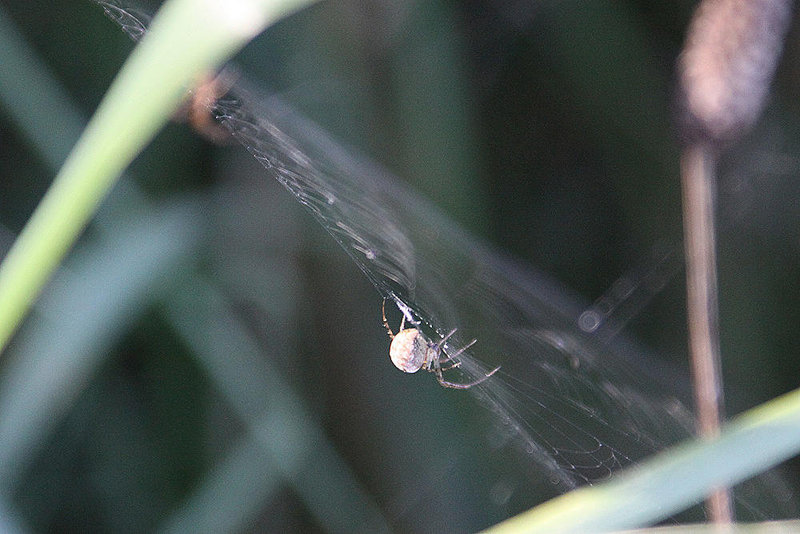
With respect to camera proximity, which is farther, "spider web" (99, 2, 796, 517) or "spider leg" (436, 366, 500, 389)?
"spider leg" (436, 366, 500, 389)

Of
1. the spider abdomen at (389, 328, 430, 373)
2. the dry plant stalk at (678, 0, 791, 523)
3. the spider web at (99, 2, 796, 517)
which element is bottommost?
the spider abdomen at (389, 328, 430, 373)

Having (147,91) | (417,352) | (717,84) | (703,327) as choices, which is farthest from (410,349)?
(147,91)

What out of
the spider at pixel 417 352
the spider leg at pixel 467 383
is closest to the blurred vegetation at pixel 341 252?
the spider leg at pixel 467 383

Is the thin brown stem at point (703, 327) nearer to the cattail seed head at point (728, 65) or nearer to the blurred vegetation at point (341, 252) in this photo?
the cattail seed head at point (728, 65)

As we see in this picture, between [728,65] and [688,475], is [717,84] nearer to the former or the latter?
[728,65]

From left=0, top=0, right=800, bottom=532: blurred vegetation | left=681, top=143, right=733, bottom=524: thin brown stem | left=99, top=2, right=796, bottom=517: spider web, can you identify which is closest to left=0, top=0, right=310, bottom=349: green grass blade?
left=99, top=2, right=796, bottom=517: spider web

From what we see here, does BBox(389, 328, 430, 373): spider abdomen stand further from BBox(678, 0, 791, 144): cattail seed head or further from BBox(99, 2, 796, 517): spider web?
BBox(678, 0, 791, 144): cattail seed head

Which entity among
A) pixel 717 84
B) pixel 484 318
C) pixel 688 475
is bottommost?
pixel 688 475
